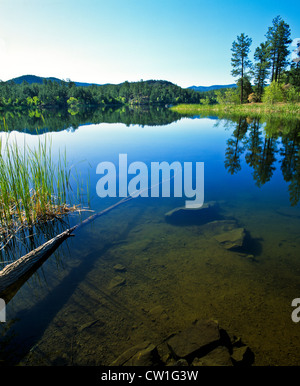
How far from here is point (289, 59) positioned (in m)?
→ 53.4

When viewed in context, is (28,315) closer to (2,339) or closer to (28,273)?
(2,339)

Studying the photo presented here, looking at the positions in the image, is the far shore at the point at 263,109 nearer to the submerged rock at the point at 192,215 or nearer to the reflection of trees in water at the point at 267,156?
the reflection of trees in water at the point at 267,156

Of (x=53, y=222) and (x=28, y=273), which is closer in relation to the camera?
(x=28, y=273)

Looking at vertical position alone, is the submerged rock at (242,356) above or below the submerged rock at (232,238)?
below

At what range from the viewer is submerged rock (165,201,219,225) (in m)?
6.35

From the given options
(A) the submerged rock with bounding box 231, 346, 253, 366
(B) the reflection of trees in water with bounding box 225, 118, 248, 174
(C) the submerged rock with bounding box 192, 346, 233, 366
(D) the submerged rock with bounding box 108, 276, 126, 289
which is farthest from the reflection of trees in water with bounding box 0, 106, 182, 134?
(A) the submerged rock with bounding box 231, 346, 253, 366

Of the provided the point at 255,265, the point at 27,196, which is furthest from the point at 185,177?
the point at 27,196

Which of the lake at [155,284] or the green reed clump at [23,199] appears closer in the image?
the lake at [155,284]

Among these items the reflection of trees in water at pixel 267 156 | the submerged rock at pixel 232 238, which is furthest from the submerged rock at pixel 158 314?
the reflection of trees in water at pixel 267 156

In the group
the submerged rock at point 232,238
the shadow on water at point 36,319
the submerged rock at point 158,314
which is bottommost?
the submerged rock at point 158,314

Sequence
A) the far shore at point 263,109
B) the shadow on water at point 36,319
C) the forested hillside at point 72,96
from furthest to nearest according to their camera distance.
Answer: the forested hillside at point 72,96, the far shore at point 263,109, the shadow on water at point 36,319

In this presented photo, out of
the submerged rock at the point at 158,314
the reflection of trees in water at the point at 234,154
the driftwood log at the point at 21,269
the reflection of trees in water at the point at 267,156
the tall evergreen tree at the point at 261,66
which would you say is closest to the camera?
the submerged rock at the point at 158,314

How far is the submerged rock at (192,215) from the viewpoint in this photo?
20.8 feet

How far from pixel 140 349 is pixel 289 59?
7180 centimetres
